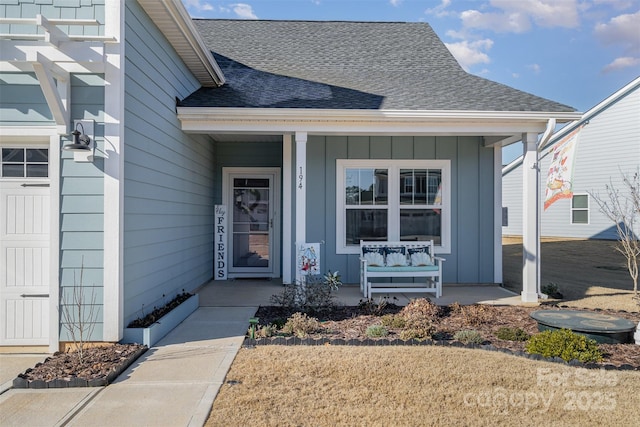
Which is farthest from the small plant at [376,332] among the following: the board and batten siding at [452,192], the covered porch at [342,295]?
the board and batten siding at [452,192]

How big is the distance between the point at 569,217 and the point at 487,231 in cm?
1289

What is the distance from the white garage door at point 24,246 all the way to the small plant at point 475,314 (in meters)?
4.72

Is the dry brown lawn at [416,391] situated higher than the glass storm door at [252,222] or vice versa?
the glass storm door at [252,222]

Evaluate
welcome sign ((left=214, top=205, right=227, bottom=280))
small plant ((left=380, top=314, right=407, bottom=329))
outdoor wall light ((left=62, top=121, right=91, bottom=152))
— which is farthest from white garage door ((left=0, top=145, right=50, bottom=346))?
welcome sign ((left=214, top=205, right=227, bottom=280))

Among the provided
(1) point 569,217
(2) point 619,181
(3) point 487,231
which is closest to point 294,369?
(3) point 487,231

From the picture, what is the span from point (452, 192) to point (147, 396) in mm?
6299

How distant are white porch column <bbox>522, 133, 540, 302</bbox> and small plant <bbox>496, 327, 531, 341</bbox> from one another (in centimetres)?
197

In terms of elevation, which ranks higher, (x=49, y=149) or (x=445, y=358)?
(x=49, y=149)

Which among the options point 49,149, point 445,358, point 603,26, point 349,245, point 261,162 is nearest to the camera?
point 445,358

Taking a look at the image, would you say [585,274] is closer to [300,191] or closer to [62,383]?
[300,191]

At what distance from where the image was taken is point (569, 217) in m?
18.3

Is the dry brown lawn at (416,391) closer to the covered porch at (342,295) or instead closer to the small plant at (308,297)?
the small plant at (308,297)

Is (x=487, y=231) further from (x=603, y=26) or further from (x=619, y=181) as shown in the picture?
(x=603, y=26)

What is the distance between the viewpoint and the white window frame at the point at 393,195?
25.8 feet
